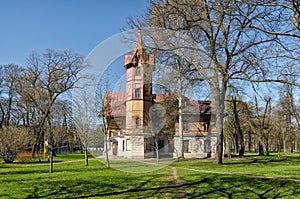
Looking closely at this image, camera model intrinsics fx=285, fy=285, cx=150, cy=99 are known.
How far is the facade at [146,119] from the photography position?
11531 millimetres

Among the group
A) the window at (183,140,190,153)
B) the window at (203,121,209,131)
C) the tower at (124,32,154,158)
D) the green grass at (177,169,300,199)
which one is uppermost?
the tower at (124,32,154,158)

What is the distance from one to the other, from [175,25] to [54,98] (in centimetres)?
2398

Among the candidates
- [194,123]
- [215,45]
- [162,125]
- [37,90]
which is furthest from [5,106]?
[215,45]

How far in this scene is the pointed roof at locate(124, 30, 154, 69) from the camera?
9422 mm

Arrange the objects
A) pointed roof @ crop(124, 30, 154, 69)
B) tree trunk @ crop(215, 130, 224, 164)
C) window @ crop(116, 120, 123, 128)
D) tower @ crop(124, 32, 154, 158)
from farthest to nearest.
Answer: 1. window @ crop(116, 120, 123, 128)
2. tree trunk @ crop(215, 130, 224, 164)
3. tower @ crop(124, 32, 154, 158)
4. pointed roof @ crop(124, 30, 154, 69)

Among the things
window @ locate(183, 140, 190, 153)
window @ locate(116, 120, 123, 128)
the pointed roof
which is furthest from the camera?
window @ locate(183, 140, 190, 153)

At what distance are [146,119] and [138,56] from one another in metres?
10.9

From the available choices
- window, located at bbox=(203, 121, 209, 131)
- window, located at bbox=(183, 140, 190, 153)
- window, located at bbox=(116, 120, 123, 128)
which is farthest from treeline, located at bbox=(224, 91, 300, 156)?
window, located at bbox=(116, 120, 123, 128)

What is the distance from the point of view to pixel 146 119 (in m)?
20.8

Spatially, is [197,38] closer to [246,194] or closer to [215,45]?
[215,45]

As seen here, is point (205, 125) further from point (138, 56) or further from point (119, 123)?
point (138, 56)

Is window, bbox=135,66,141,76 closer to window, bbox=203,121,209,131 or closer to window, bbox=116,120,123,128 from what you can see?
window, bbox=116,120,123,128

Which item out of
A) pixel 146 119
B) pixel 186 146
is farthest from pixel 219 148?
pixel 186 146

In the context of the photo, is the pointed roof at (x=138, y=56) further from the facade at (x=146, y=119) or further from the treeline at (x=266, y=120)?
the treeline at (x=266, y=120)
